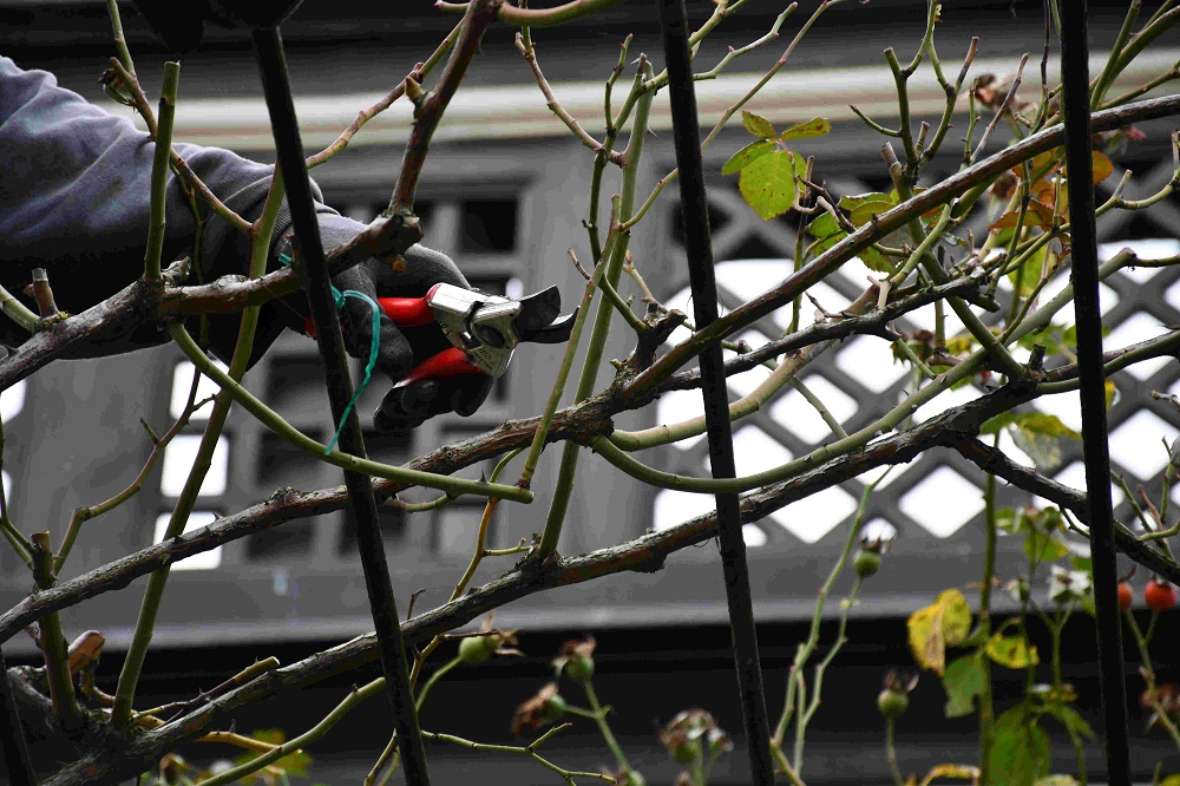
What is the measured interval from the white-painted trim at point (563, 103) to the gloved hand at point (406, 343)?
2274 mm

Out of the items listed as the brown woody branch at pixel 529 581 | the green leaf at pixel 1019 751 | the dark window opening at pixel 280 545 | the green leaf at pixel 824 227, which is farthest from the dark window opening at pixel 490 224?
the brown woody branch at pixel 529 581

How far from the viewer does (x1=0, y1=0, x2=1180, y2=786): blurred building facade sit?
301 cm

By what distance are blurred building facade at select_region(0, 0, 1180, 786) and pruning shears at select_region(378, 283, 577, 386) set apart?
5.15 feet

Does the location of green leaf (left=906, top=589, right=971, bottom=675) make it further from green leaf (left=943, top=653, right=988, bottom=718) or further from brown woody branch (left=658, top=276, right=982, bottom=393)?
brown woody branch (left=658, top=276, right=982, bottom=393)

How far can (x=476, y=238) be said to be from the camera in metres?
3.72

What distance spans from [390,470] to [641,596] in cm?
199

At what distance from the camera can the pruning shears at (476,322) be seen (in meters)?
1.24

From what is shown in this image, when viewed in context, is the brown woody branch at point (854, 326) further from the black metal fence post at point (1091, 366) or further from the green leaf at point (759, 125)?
the green leaf at point (759, 125)

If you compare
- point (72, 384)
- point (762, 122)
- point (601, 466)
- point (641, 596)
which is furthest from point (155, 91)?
point (762, 122)

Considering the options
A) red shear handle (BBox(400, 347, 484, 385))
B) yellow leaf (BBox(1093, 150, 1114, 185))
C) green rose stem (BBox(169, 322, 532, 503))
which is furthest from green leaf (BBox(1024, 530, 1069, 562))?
green rose stem (BBox(169, 322, 532, 503))

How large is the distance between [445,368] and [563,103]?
247 centimetres

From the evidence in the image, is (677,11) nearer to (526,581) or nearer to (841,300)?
(526,581)

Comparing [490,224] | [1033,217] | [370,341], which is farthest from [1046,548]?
[490,224]

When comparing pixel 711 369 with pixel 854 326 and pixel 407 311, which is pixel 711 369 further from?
pixel 407 311
